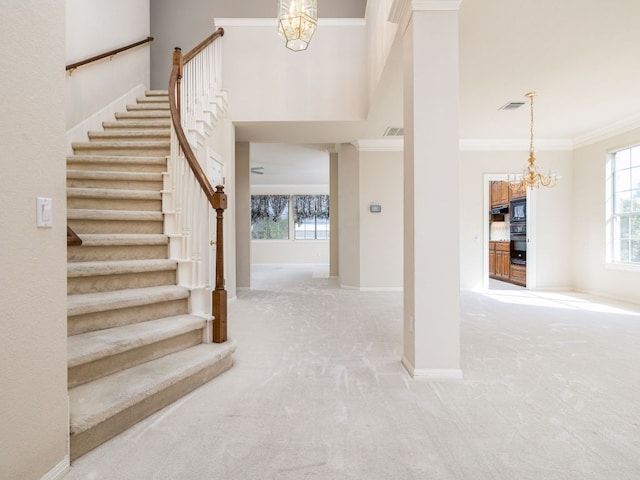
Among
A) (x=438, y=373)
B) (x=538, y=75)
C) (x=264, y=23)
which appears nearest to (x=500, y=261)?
(x=538, y=75)

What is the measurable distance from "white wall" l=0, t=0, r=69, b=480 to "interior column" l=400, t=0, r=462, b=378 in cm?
198

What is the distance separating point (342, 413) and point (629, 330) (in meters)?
3.56

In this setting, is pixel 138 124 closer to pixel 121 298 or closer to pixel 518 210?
pixel 121 298

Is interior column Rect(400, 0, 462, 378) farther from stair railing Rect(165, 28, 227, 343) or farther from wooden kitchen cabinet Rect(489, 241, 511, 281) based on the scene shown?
wooden kitchen cabinet Rect(489, 241, 511, 281)

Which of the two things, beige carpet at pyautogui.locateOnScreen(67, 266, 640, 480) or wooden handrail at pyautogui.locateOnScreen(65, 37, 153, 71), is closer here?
beige carpet at pyautogui.locateOnScreen(67, 266, 640, 480)

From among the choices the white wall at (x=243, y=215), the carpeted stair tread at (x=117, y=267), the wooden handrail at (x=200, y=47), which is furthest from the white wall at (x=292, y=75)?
the carpeted stair tread at (x=117, y=267)

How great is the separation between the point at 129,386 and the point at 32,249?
3.02ft

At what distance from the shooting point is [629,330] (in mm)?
3734

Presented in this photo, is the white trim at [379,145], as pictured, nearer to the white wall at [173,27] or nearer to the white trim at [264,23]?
the white trim at [264,23]

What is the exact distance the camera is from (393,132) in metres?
5.89

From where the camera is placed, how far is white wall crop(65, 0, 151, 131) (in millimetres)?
4270

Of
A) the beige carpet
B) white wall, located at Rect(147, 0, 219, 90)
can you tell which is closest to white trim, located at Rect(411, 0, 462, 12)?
the beige carpet

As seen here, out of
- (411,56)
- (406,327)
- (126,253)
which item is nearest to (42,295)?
(126,253)

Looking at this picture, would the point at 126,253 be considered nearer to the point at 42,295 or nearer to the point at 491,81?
the point at 42,295
